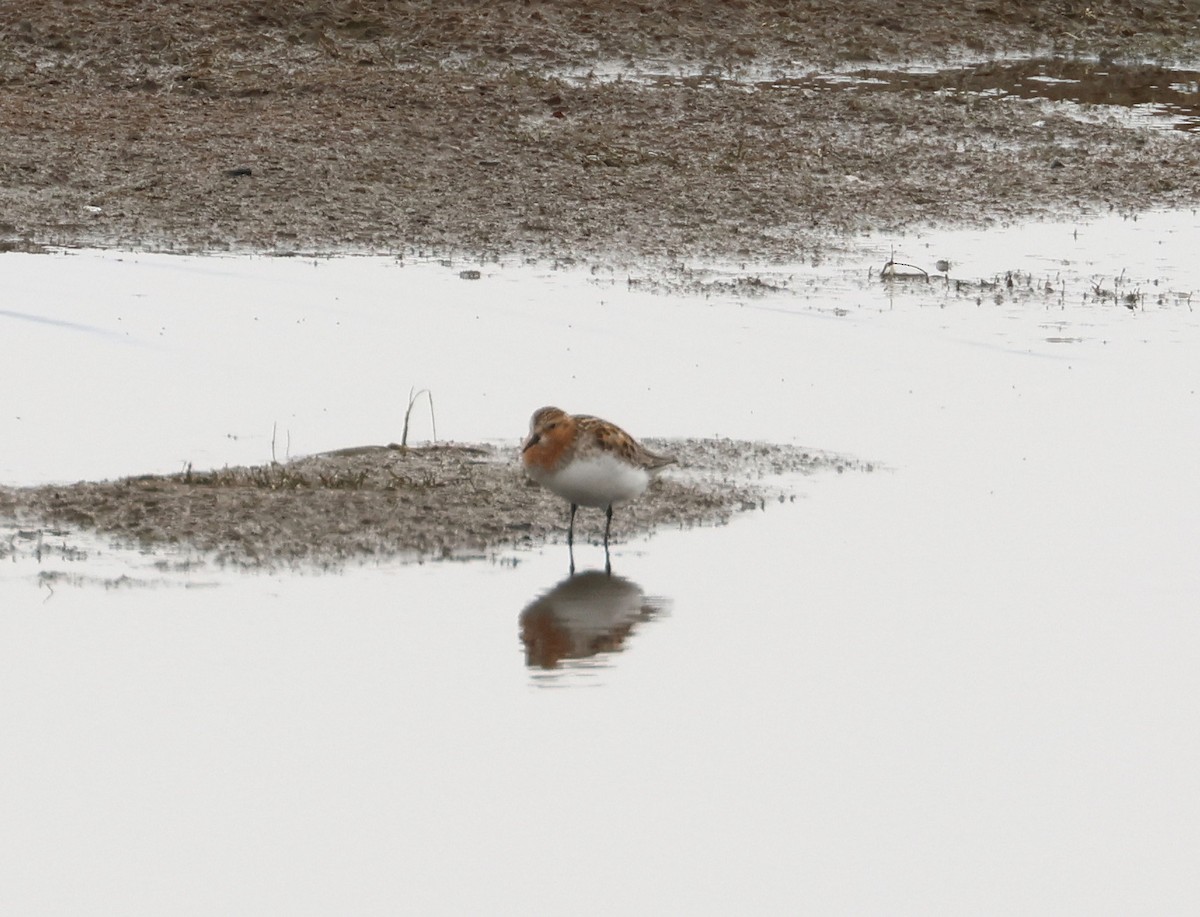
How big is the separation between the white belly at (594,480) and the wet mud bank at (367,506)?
14.5 inches

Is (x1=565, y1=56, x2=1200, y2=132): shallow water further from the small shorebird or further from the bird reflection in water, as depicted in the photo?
the bird reflection in water

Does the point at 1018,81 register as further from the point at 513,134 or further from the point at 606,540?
the point at 606,540

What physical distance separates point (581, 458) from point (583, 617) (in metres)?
0.80

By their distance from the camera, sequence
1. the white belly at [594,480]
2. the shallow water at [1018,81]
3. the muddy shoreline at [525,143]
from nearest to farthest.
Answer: the white belly at [594,480]
the muddy shoreline at [525,143]
the shallow water at [1018,81]

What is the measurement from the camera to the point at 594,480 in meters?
8.14

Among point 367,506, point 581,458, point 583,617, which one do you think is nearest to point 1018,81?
point 367,506

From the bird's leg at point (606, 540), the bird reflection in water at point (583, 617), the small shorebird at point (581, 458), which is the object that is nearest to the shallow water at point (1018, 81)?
the bird's leg at point (606, 540)

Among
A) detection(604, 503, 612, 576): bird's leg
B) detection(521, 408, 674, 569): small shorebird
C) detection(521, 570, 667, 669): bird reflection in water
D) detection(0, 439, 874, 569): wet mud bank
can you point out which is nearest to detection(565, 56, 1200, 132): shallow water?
detection(0, 439, 874, 569): wet mud bank

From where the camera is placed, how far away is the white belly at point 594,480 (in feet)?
Result: 26.6

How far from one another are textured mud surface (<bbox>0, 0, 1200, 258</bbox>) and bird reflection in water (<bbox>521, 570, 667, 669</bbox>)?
699cm

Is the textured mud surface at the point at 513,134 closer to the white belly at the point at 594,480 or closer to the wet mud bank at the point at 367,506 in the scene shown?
the wet mud bank at the point at 367,506

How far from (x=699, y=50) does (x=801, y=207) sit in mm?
5987

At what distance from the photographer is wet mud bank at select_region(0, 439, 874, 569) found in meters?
8.17

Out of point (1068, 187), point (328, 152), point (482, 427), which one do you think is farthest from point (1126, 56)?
point (482, 427)
